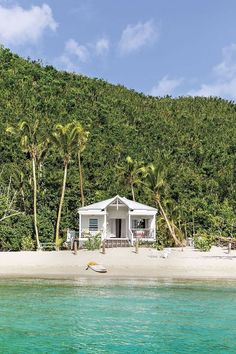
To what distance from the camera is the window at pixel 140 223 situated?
42.4 metres

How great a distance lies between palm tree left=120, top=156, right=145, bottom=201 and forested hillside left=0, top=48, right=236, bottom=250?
23 cm

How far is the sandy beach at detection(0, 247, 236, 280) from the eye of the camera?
27.3 meters

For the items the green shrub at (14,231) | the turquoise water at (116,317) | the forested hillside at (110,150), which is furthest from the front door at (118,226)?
the turquoise water at (116,317)

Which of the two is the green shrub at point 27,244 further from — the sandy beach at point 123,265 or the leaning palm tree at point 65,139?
the leaning palm tree at point 65,139

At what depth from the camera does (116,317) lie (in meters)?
17.9

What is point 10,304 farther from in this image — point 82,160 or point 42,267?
point 82,160

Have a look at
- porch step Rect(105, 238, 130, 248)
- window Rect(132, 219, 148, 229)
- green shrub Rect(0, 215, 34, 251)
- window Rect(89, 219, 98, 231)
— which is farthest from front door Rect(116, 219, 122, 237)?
green shrub Rect(0, 215, 34, 251)

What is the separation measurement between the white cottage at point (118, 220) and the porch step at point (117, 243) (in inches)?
3.6

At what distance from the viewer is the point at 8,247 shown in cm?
3625

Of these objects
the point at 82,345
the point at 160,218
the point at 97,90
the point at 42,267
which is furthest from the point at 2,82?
the point at 82,345

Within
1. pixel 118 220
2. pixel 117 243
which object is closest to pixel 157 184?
pixel 118 220

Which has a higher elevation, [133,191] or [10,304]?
[133,191]

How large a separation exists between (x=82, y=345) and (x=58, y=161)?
4051cm

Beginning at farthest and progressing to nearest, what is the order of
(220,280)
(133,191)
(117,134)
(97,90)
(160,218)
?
1. (97,90)
2. (117,134)
3. (133,191)
4. (160,218)
5. (220,280)
